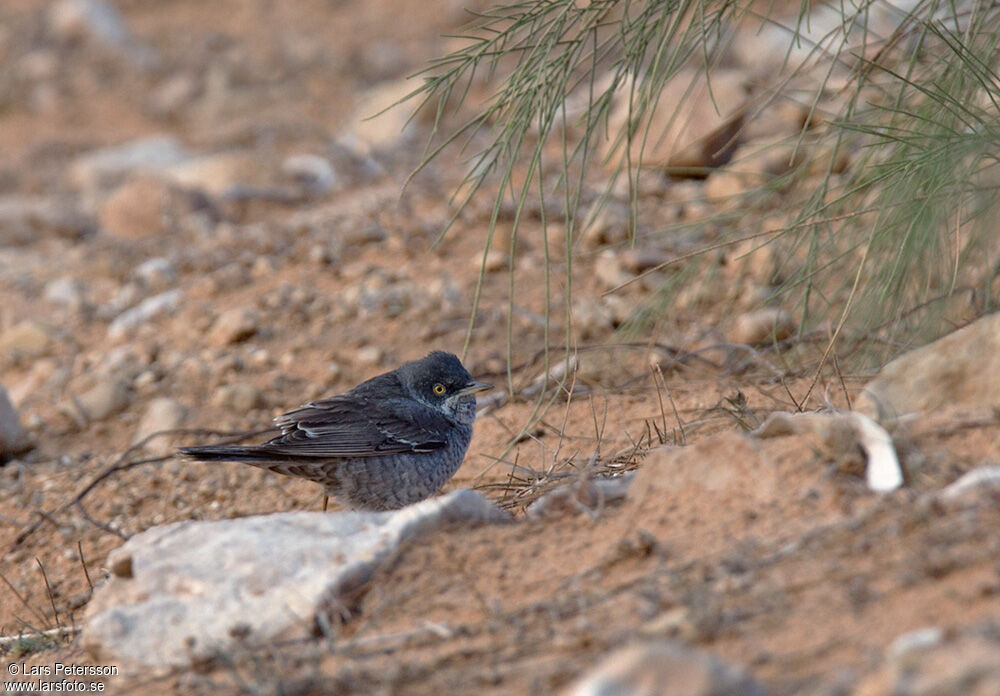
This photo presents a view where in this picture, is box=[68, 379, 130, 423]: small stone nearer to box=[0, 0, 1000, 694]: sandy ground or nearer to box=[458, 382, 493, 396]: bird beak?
box=[0, 0, 1000, 694]: sandy ground

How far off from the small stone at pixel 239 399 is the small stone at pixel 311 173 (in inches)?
171

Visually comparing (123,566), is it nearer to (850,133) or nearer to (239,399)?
(239,399)

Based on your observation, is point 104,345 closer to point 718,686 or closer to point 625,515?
point 625,515

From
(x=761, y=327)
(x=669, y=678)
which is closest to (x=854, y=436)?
(x=669, y=678)

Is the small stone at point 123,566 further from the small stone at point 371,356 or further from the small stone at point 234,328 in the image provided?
the small stone at point 234,328

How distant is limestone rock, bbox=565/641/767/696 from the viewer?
1950 mm

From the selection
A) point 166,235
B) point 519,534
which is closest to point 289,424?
point 519,534

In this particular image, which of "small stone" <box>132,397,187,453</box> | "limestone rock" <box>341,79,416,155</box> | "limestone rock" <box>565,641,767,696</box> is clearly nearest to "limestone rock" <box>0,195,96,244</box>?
"limestone rock" <box>341,79,416,155</box>

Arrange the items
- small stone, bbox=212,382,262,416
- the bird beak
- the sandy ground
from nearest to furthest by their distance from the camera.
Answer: the sandy ground < the bird beak < small stone, bbox=212,382,262,416

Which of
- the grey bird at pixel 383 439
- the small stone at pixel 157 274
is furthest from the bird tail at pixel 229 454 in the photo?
the small stone at pixel 157 274

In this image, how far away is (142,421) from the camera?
6105 millimetres

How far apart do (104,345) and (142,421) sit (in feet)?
4.24

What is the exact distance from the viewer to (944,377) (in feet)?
11.3

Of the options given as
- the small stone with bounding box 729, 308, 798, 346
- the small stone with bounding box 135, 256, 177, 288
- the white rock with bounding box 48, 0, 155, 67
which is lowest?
the small stone with bounding box 729, 308, 798, 346
